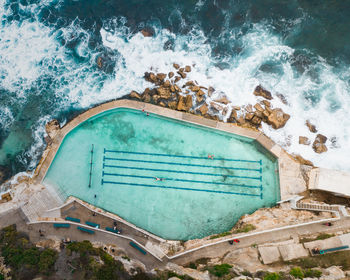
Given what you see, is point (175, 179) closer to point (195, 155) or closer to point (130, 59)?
point (195, 155)

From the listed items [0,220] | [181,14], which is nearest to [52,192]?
[0,220]

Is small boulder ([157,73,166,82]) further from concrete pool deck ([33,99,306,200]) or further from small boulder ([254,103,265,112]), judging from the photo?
small boulder ([254,103,265,112])

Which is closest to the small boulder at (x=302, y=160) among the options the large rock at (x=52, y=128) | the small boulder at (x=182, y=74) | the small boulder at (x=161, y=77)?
the small boulder at (x=182, y=74)

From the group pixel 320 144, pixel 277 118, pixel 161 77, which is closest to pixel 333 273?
pixel 320 144

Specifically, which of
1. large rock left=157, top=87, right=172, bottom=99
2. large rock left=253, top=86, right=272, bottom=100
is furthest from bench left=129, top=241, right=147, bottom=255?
large rock left=253, top=86, right=272, bottom=100

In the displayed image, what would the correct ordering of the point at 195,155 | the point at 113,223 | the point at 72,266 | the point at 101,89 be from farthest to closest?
the point at 101,89
the point at 195,155
the point at 113,223
the point at 72,266

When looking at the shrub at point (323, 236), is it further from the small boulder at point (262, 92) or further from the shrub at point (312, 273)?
the small boulder at point (262, 92)

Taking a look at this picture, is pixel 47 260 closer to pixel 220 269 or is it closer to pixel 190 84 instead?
pixel 220 269
